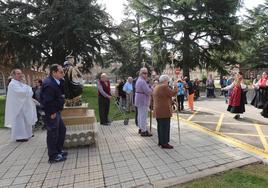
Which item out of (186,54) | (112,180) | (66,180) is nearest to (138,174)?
(112,180)

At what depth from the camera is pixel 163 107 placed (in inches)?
256

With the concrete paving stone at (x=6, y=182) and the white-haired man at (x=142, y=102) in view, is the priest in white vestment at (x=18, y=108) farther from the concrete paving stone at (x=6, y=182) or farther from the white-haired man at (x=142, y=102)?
the white-haired man at (x=142, y=102)

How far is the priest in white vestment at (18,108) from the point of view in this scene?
25.9 ft

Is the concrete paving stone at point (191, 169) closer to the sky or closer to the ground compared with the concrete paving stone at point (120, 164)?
closer to the sky

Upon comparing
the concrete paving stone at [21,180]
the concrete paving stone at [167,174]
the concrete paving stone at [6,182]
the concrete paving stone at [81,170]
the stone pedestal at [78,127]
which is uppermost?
the stone pedestal at [78,127]

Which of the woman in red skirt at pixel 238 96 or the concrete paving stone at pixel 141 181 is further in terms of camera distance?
the woman in red skirt at pixel 238 96

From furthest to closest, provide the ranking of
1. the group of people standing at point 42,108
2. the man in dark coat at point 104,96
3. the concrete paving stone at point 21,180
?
the man in dark coat at point 104,96 < the group of people standing at point 42,108 < the concrete paving stone at point 21,180

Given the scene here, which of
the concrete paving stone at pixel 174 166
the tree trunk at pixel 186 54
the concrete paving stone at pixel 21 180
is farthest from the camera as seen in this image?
the tree trunk at pixel 186 54

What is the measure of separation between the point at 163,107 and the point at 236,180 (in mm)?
2463

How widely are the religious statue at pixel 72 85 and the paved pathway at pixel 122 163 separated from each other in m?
1.42

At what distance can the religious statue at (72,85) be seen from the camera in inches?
304

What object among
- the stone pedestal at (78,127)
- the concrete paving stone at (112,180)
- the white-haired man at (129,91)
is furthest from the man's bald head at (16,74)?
the white-haired man at (129,91)

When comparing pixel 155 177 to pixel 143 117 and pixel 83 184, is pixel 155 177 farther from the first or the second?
pixel 143 117

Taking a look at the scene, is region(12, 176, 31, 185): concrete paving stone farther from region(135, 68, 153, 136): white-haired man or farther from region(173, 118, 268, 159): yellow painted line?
region(173, 118, 268, 159): yellow painted line
